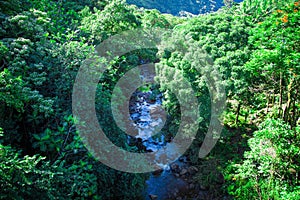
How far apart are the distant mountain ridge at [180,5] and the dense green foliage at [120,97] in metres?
36.0

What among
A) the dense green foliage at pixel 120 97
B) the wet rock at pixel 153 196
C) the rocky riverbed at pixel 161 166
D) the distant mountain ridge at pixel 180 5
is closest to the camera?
the dense green foliage at pixel 120 97

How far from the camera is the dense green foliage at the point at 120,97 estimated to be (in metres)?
6.40

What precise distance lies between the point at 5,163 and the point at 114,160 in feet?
11.6

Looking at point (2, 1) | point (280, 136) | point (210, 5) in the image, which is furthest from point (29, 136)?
point (210, 5)

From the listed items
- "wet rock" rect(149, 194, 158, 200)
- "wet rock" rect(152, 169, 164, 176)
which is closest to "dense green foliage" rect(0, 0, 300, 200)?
"wet rock" rect(149, 194, 158, 200)

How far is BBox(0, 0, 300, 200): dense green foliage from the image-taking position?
21.0ft

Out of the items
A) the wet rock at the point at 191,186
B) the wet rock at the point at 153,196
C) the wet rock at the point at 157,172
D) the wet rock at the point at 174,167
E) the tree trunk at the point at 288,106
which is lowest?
the wet rock at the point at 153,196

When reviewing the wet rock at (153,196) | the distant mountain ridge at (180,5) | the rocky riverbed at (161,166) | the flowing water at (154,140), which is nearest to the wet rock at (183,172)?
the rocky riverbed at (161,166)

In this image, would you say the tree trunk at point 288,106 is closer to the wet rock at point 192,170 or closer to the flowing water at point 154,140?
the wet rock at point 192,170

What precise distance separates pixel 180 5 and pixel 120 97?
46.4 meters

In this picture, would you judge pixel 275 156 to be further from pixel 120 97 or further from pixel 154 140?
pixel 154 140

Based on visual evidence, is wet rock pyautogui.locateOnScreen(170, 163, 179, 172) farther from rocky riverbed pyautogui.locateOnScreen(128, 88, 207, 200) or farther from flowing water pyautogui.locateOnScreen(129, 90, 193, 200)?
flowing water pyautogui.locateOnScreen(129, 90, 193, 200)

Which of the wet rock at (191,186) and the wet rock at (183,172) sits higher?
the wet rock at (183,172)

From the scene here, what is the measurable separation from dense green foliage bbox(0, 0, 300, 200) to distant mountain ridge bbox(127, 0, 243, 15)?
36.0 m
